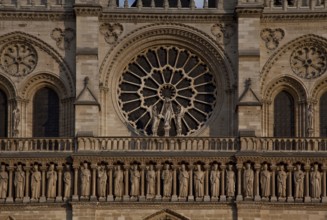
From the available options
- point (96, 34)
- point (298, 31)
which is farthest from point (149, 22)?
point (298, 31)

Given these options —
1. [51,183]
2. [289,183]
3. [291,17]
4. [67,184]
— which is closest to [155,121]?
[67,184]

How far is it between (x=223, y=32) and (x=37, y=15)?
16.1ft

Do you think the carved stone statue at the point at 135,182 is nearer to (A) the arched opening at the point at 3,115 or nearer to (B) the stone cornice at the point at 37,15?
(A) the arched opening at the point at 3,115

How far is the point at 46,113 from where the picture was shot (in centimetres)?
3903

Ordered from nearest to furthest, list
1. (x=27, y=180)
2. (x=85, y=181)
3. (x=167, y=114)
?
(x=85, y=181), (x=27, y=180), (x=167, y=114)

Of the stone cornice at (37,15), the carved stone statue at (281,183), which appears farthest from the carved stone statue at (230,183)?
the stone cornice at (37,15)

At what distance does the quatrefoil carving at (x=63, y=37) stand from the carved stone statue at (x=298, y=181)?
6820 millimetres

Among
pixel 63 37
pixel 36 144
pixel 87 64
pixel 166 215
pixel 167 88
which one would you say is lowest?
pixel 166 215

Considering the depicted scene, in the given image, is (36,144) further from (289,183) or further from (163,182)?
(289,183)

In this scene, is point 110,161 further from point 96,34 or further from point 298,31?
point 298,31

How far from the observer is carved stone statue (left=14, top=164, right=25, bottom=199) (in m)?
37.5

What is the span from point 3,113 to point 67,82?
1.88 metres

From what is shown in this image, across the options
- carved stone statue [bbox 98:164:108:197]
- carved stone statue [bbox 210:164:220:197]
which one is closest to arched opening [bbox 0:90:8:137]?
carved stone statue [bbox 98:164:108:197]

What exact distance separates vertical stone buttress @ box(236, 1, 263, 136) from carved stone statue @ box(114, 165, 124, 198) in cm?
329
